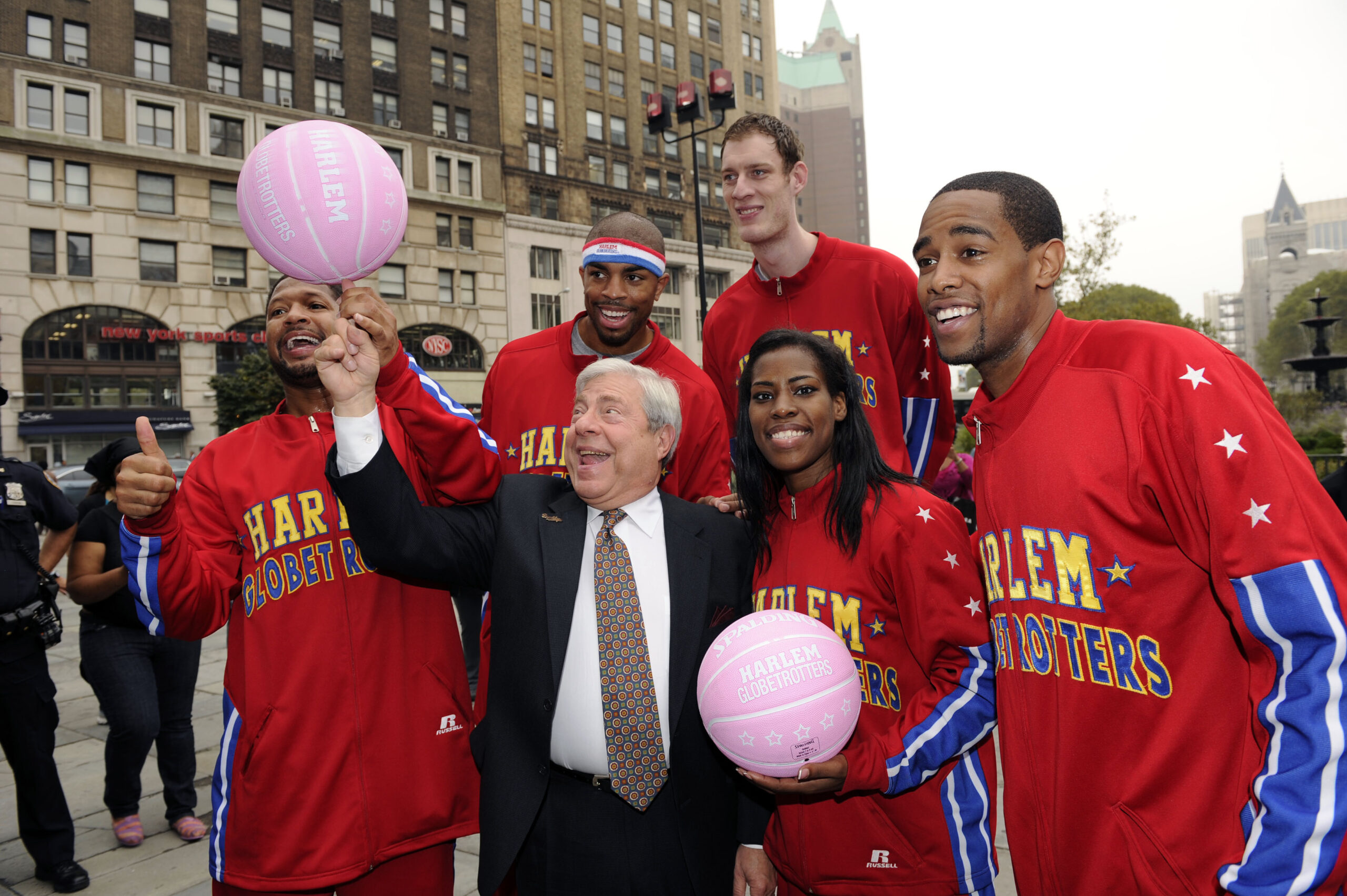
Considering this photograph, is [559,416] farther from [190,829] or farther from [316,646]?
[190,829]

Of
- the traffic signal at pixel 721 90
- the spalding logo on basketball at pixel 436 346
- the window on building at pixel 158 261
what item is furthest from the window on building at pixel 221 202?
the traffic signal at pixel 721 90

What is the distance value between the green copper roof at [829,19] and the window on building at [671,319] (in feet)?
396

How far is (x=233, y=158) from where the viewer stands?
109ft

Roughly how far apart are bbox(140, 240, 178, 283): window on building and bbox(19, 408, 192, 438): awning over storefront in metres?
5.14

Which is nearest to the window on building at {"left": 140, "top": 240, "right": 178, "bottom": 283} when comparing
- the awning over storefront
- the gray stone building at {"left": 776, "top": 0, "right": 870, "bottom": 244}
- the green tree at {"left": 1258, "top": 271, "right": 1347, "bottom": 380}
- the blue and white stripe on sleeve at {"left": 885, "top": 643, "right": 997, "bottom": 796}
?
the awning over storefront

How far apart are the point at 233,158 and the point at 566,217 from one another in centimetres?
1523

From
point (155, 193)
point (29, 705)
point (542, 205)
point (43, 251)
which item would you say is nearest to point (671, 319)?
point (542, 205)

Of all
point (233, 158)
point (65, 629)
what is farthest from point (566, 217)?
point (65, 629)

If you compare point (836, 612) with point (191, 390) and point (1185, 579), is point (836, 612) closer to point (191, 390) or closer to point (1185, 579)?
point (1185, 579)

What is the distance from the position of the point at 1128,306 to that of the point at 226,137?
4823 centimetres

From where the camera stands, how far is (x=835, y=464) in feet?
9.19

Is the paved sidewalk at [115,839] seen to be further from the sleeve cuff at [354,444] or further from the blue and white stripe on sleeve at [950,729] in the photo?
the sleeve cuff at [354,444]

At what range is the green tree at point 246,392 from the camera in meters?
28.7

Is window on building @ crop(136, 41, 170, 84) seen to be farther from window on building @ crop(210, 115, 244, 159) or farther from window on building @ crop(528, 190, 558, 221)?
window on building @ crop(528, 190, 558, 221)
